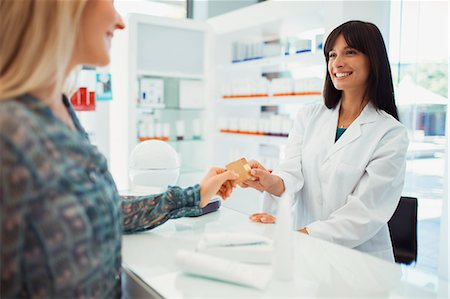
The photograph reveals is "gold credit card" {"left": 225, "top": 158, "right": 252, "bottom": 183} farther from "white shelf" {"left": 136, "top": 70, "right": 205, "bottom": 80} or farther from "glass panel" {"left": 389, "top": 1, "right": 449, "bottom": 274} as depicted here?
"white shelf" {"left": 136, "top": 70, "right": 205, "bottom": 80}

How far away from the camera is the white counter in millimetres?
972

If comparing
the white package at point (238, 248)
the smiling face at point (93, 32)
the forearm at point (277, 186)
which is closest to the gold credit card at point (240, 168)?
the forearm at point (277, 186)

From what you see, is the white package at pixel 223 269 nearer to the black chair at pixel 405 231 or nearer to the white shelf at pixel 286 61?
the black chair at pixel 405 231

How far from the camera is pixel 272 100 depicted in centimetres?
359

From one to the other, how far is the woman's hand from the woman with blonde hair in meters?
0.92

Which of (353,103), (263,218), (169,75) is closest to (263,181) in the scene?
(263,218)

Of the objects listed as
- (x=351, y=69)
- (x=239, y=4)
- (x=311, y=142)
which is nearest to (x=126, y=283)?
(x=311, y=142)

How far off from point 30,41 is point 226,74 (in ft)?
11.6

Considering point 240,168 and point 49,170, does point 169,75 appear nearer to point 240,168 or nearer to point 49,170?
point 240,168

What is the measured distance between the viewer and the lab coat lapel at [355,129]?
1.73 metres

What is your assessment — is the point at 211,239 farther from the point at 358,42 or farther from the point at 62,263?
the point at 358,42

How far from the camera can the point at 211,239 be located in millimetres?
1113

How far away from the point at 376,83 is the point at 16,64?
136cm

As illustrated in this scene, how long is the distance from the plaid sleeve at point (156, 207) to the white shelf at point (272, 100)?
71.1 inches
